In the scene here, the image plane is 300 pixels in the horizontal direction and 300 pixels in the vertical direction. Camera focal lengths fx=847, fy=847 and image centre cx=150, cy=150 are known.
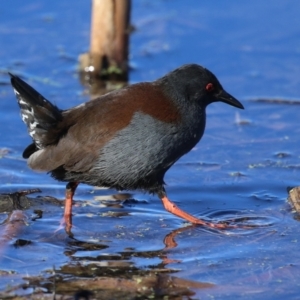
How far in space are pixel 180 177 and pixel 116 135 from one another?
157 centimetres

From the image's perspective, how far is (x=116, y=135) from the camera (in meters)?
6.76

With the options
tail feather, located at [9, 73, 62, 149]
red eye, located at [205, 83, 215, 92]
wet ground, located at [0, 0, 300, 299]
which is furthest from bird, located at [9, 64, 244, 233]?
wet ground, located at [0, 0, 300, 299]

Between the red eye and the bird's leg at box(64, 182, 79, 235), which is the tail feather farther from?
the red eye

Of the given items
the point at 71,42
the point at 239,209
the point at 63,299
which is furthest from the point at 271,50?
the point at 63,299

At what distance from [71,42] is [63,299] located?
7392mm

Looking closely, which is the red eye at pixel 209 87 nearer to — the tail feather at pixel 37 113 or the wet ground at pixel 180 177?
the wet ground at pixel 180 177

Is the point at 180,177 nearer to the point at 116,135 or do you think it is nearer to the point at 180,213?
the point at 180,213

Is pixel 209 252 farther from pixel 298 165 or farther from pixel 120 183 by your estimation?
pixel 298 165

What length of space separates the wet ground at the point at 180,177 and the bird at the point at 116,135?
376 millimetres

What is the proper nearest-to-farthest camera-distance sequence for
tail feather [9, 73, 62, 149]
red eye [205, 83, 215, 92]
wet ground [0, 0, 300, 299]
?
1. wet ground [0, 0, 300, 299]
2. tail feather [9, 73, 62, 149]
3. red eye [205, 83, 215, 92]

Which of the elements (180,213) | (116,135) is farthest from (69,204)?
(180,213)

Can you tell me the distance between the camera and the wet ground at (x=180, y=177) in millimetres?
5887

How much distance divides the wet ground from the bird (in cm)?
38

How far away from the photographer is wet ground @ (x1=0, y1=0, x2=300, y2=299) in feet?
19.3
